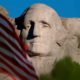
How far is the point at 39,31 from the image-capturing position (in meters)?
13.4

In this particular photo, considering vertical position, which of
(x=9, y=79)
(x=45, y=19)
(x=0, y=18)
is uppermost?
(x=45, y=19)

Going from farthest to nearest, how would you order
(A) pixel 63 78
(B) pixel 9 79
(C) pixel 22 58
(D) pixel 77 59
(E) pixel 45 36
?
(E) pixel 45 36, (D) pixel 77 59, (A) pixel 63 78, (C) pixel 22 58, (B) pixel 9 79

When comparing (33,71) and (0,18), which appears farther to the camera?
(33,71)

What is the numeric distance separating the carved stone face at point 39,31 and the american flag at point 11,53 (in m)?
6.21

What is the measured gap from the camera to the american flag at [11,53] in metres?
6.50

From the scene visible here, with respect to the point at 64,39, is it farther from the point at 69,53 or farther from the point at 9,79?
the point at 9,79

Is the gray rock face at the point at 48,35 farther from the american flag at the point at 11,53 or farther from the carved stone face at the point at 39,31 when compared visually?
the american flag at the point at 11,53

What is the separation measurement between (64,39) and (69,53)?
0.80 meters

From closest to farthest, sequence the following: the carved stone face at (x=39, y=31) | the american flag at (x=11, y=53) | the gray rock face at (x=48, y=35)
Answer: the american flag at (x=11, y=53) < the gray rock face at (x=48, y=35) < the carved stone face at (x=39, y=31)

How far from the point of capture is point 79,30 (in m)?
14.2

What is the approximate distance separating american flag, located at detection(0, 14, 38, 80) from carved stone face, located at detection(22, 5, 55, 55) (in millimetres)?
6211

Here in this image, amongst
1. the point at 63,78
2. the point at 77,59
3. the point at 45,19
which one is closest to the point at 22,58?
the point at 63,78

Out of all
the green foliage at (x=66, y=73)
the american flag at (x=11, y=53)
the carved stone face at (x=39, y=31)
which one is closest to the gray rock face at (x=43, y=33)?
the carved stone face at (x=39, y=31)

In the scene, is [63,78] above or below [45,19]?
below
